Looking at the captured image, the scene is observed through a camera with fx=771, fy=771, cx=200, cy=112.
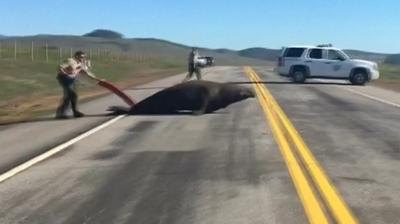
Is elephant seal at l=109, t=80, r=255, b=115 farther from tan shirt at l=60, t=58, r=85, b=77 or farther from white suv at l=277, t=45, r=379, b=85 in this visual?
white suv at l=277, t=45, r=379, b=85

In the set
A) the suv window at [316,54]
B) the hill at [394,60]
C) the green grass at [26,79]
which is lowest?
the hill at [394,60]

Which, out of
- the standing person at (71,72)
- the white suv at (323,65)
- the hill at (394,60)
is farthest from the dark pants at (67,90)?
the hill at (394,60)

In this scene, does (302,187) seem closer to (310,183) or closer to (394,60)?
(310,183)

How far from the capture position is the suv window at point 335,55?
39188 mm

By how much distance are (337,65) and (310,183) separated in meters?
30.5

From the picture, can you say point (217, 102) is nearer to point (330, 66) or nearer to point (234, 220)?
point (234, 220)

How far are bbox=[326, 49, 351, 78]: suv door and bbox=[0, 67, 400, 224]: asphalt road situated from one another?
20893 mm

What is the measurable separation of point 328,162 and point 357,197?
2.66 meters

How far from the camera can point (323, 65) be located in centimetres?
3900

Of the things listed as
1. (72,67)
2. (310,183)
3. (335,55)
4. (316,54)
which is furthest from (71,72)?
(335,55)

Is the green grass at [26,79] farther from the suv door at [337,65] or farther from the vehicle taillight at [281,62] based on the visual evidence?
the suv door at [337,65]

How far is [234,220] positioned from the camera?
736 cm

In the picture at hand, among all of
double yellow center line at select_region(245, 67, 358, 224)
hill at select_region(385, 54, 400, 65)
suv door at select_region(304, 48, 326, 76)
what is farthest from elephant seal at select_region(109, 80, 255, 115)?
hill at select_region(385, 54, 400, 65)

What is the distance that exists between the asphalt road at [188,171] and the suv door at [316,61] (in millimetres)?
20792
